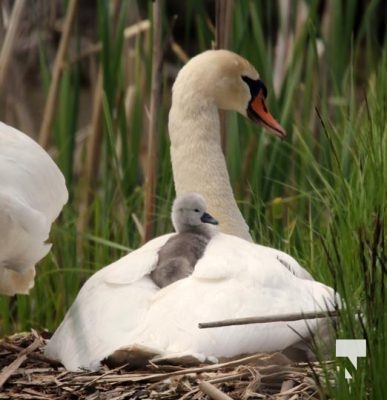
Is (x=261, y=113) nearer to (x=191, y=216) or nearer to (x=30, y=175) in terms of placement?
(x=191, y=216)

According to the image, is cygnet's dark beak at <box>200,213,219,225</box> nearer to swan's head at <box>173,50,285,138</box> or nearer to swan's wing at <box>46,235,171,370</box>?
swan's wing at <box>46,235,171,370</box>

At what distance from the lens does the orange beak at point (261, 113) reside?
545cm

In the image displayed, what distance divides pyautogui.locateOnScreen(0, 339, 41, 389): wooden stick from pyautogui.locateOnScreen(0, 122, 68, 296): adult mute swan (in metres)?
0.17

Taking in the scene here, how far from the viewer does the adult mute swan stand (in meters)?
3.99

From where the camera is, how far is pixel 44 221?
13.6 feet

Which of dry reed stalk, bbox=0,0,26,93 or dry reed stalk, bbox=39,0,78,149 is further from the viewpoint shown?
dry reed stalk, bbox=39,0,78,149

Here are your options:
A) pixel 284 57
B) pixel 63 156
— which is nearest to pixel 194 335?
pixel 63 156

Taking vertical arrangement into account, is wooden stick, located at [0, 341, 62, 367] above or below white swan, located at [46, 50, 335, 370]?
below

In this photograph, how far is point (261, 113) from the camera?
18.0ft

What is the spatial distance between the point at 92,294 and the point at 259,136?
1.85m

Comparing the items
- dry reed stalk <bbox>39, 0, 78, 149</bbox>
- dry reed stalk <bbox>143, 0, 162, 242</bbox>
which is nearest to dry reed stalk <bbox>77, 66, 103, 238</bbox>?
dry reed stalk <bbox>39, 0, 78, 149</bbox>

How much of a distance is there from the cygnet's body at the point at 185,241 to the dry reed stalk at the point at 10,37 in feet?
3.74

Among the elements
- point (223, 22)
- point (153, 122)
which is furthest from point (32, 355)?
point (223, 22)

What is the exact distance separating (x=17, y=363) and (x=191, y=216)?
69 centimetres
